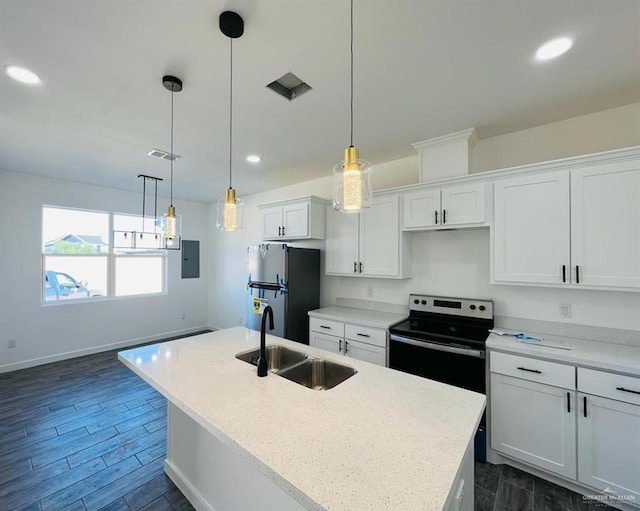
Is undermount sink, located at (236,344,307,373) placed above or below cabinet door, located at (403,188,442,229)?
below

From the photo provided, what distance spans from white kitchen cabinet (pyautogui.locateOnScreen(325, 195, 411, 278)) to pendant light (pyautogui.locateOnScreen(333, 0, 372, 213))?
1.57 m

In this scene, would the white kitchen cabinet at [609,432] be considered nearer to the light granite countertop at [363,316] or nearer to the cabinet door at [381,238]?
the light granite countertop at [363,316]

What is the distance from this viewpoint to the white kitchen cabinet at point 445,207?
240cm

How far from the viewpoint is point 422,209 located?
2697 mm

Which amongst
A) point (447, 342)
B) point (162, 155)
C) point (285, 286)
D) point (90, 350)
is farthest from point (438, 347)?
point (90, 350)

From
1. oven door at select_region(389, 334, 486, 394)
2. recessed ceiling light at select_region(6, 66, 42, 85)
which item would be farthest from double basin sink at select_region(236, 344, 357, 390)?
recessed ceiling light at select_region(6, 66, 42, 85)

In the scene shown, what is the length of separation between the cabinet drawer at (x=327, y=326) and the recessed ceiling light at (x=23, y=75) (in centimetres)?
295

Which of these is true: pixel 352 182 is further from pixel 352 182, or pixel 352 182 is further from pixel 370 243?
pixel 370 243

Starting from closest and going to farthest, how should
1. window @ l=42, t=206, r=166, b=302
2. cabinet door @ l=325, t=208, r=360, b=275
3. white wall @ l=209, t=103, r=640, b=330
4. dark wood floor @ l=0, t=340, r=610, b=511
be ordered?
dark wood floor @ l=0, t=340, r=610, b=511
white wall @ l=209, t=103, r=640, b=330
cabinet door @ l=325, t=208, r=360, b=275
window @ l=42, t=206, r=166, b=302

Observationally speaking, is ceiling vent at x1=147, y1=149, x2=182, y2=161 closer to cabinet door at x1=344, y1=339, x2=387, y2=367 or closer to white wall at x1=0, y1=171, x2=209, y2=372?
white wall at x1=0, y1=171, x2=209, y2=372

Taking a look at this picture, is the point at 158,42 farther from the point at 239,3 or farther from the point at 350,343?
the point at 350,343

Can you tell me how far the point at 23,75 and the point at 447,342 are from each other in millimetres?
3475

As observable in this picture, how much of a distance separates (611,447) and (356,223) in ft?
8.34

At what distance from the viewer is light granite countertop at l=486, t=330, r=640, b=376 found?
5.61ft
